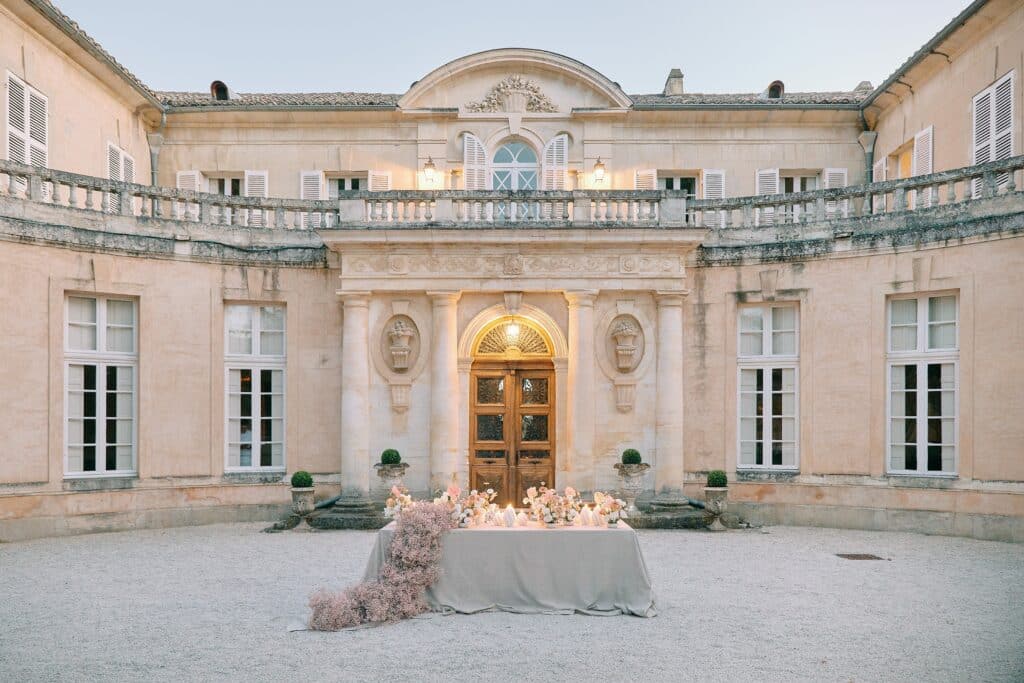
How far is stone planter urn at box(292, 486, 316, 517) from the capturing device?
13.1 metres

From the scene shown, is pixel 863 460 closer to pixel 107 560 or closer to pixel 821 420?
pixel 821 420

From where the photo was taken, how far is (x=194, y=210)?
14.3 meters

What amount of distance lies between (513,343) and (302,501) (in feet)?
15.1

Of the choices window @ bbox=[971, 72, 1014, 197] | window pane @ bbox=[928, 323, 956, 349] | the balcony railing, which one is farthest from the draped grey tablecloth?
window @ bbox=[971, 72, 1014, 197]

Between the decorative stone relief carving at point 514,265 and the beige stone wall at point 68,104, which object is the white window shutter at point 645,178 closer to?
the decorative stone relief carving at point 514,265

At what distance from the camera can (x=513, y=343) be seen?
14.3 meters

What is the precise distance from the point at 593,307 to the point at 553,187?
491cm

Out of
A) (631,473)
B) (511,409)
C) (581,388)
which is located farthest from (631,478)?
(511,409)

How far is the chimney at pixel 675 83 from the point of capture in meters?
19.8

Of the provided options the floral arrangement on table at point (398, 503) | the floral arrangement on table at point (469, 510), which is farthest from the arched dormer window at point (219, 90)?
the floral arrangement on table at point (469, 510)

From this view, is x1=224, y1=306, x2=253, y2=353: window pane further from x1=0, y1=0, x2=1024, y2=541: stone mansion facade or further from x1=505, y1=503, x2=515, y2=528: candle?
x1=505, y1=503, x2=515, y2=528: candle

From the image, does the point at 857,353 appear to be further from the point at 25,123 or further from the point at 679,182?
the point at 25,123

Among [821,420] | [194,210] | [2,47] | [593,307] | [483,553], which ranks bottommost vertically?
[483,553]

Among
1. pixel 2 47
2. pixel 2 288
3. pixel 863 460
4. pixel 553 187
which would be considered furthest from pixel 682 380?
pixel 2 47
